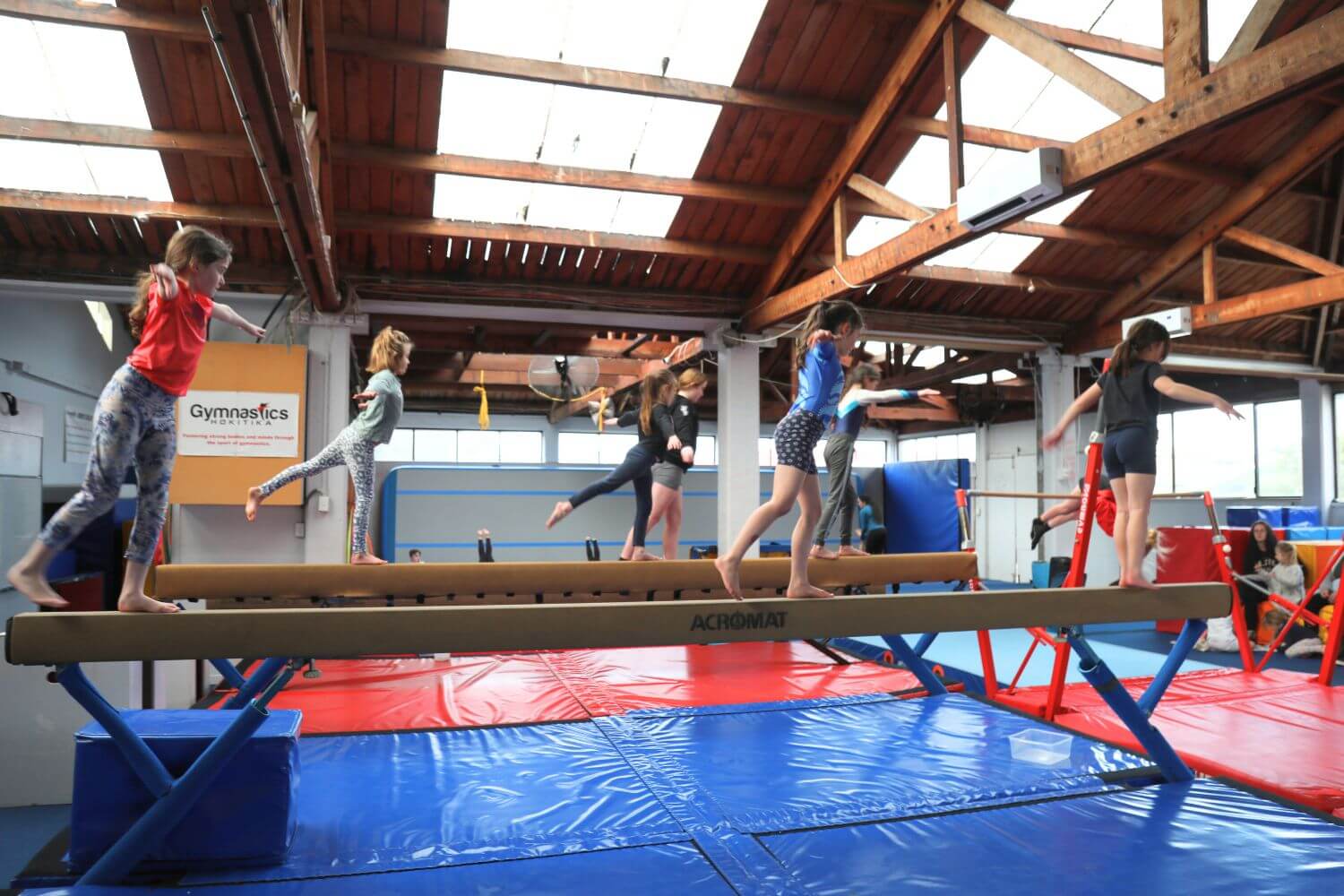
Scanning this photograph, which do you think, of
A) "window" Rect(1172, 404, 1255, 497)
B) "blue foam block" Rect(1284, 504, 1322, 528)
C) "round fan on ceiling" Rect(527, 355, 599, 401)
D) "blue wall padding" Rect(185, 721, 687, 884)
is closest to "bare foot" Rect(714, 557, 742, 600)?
"blue wall padding" Rect(185, 721, 687, 884)

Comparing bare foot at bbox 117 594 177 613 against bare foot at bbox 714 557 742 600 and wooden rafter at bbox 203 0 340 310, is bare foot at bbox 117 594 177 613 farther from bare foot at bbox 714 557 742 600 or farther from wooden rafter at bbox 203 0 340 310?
wooden rafter at bbox 203 0 340 310

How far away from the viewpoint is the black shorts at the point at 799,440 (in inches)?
128

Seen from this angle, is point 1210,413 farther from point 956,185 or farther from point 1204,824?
point 1204,824

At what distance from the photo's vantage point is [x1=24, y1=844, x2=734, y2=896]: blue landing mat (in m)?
2.83

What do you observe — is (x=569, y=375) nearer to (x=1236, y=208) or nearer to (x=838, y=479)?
(x=838, y=479)

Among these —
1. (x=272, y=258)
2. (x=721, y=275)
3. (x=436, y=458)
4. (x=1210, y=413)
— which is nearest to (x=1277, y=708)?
(x=721, y=275)

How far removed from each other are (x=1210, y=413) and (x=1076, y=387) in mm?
3469

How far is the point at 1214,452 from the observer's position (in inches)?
530

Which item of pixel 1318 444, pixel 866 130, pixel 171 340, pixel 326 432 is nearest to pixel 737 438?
pixel 866 130

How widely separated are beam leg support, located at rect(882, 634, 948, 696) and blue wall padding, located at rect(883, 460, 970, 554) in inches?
281

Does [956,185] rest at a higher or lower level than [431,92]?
lower

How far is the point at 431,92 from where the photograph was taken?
6.32 metres

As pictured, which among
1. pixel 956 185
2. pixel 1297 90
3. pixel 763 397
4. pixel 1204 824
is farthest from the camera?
pixel 763 397

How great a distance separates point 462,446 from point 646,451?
41.4 feet
